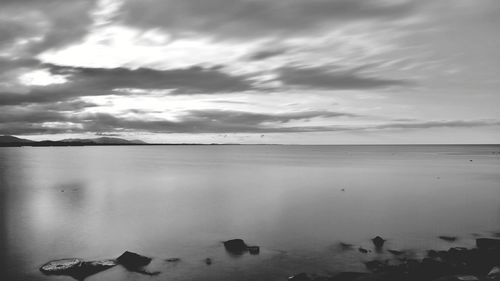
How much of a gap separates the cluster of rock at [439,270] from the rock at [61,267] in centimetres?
1001

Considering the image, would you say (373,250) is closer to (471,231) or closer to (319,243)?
(319,243)

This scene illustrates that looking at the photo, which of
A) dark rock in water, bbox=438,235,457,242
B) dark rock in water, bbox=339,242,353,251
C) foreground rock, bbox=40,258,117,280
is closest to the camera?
foreground rock, bbox=40,258,117,280

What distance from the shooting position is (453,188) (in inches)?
1943

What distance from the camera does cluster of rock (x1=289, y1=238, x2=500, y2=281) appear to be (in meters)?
13.8

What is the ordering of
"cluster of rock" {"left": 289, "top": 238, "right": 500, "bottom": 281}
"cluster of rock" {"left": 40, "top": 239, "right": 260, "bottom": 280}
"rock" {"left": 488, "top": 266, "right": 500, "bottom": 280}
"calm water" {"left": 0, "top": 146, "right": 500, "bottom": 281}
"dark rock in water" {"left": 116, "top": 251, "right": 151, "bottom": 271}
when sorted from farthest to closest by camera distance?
"calm water" {"left": 0, "top": 146, "right": 500, "bottom": 281} < "dark rock in water" {"left": 116, "top": 251, "right": 151, "bottom": 271} < "cluster of rock" {"left": 40, "top": 239, "right": 260, "bottom": 280} < "cluster of rock" {"left": 289, "top": 238, "right": 500, "bottom": 281} < "rock" {"left": 488, "top": 266, "right": 500, "bottom": 280}

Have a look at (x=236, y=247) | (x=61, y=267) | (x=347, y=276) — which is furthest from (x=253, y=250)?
(x=61, y=267)

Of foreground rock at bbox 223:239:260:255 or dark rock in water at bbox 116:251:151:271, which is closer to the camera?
dark rock in water at bbox 116:251:151:271

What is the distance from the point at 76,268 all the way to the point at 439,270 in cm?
1565

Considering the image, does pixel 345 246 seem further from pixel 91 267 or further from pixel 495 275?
pixel 91 267

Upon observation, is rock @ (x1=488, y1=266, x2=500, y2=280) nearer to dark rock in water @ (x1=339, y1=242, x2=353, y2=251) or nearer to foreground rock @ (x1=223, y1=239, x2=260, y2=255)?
dark rock in water @ (x1=339, y1=242, x2=353, y2=251)

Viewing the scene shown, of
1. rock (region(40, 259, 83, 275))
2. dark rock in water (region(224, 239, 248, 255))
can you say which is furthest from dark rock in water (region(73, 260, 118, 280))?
dark rock in water (region(224, 239, 248, 255))

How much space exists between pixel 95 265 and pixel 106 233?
8.80 metres

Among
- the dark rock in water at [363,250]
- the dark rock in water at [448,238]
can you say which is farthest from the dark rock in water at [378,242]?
the dark rock in water at [448,238]

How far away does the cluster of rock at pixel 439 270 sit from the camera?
45.4ft
